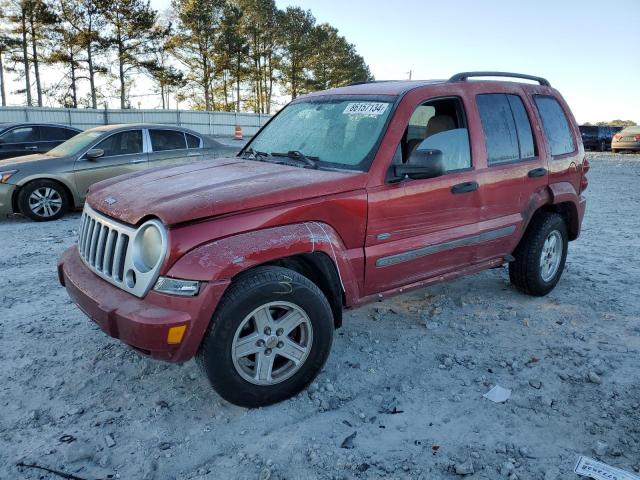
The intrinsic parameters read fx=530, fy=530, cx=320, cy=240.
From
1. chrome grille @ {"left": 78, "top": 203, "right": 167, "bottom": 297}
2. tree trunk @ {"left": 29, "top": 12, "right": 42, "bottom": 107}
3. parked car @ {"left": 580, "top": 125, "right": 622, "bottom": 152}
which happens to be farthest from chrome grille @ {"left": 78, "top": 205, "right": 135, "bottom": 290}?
tree trunk @ {"left": 29, "top": 12, "right": 42, "bottom": 107}

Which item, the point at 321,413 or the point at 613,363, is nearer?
the point at 321,413

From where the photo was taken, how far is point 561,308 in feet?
15.7

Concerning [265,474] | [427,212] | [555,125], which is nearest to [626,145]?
[555,125]

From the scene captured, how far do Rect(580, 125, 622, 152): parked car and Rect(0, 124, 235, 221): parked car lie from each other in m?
26.0

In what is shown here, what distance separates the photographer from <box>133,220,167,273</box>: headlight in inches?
111

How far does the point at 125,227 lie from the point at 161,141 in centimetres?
656

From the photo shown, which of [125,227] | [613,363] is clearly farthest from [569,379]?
[125,227]

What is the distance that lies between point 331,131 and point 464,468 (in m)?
2.41

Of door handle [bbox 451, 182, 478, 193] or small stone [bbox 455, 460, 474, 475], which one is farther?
door handle [bbox 451, 182, 478, 193]

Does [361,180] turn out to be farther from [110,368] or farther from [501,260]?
[110,368]

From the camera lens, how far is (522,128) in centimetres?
455

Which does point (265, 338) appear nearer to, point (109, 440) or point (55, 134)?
point (109, 440)

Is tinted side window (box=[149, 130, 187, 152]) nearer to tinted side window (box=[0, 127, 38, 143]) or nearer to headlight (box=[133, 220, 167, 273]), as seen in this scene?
tinted side window (box=[0, 127, 38, 143])

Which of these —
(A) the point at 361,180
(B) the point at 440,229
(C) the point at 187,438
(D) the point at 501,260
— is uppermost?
(A) the point at 361,180
